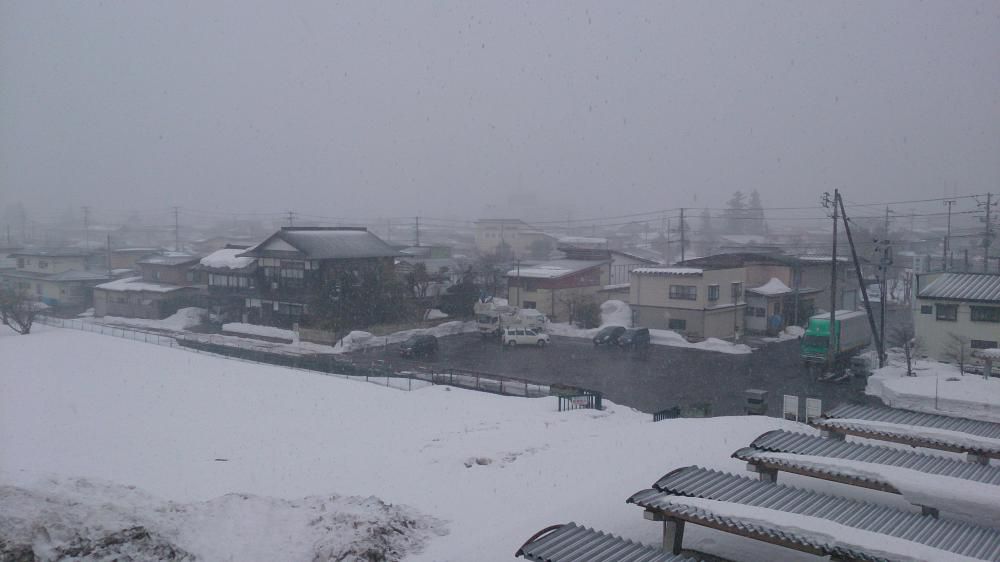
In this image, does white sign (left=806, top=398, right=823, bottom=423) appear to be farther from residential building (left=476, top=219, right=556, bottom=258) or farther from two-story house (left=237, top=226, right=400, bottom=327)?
residential building (left=476, top=219, right=556, bottom=258)

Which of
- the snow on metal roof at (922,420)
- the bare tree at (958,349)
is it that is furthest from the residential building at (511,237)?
the snow on metal roof at (922,420)

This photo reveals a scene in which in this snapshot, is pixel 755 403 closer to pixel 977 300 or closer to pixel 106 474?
pixel 977 300

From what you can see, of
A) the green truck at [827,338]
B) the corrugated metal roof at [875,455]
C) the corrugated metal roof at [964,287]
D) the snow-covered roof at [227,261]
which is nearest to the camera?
the corrugated metal roof at [875,455]

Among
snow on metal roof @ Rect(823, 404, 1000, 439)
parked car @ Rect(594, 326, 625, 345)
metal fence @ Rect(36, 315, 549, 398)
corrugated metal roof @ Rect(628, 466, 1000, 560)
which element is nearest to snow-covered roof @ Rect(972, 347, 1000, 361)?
snow on metal roof @ Rect(823, 404, 1000, 439)

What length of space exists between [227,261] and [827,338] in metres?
23.4

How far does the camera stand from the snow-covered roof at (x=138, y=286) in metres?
30.8

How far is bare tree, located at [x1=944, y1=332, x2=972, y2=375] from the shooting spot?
18.8 meters

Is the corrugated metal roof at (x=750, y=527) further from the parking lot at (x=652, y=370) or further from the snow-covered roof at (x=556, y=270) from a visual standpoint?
the snow-covered roof at (x=556, y=270)

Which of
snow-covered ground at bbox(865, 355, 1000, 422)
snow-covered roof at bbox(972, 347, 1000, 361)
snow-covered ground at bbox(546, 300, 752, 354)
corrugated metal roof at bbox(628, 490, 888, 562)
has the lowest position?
snow-covered ground at bbox(546, 300, 752, 354)

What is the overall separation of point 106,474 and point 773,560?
8.16 meters

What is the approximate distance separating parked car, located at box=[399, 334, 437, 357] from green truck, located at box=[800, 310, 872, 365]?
1157cm

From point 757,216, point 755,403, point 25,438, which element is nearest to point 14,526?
point 25,438

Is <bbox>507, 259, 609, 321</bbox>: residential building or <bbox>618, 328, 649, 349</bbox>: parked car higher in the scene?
<bbox>507, 259, 609, 321</bbox>: residential building

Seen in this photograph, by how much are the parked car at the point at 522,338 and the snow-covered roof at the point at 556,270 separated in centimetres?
566
